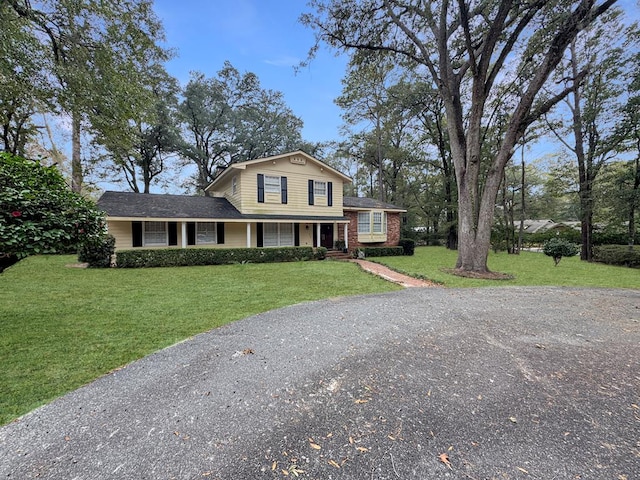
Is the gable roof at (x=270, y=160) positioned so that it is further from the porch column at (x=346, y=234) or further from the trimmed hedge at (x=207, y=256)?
the trimmed hedge at (x=207, y=256)

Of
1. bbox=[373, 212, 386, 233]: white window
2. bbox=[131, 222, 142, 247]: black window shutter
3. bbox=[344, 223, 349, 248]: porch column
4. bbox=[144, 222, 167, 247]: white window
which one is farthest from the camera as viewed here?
bbox=[373, 212, 386, 233]: white window

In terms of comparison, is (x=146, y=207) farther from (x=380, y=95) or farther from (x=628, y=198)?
(x=628, y=198)

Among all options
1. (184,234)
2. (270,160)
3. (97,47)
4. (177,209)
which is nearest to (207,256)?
(184,234)

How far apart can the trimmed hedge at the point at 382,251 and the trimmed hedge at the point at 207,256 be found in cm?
252

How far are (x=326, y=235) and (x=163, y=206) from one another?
8.90 metres

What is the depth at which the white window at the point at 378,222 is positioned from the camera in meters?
18.3

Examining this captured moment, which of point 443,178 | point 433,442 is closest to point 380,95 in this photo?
point 443,178

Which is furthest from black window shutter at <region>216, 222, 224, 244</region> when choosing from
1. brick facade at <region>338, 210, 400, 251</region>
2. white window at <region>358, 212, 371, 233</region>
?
white window at <region>358, 212, 371, 233</region>

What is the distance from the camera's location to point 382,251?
1598 cm

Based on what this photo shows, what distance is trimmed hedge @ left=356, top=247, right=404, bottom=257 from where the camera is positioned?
15414 mm

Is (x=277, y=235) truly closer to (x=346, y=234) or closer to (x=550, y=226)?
(x=346, y=234)

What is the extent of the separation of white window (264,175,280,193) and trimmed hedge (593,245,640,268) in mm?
17152

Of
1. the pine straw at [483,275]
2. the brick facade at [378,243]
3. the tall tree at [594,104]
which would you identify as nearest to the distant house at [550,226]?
the tall tree at [594,104]

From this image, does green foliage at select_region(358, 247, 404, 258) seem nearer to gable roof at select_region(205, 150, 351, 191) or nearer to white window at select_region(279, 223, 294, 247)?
white window at select_region(279, 223, 294, 247)
